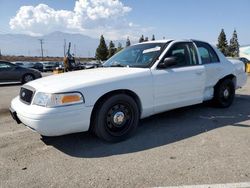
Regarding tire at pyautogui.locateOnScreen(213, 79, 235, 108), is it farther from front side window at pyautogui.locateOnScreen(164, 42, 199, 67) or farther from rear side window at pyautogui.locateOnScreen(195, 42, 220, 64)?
front side window at pyautogui.locateOnScreen(164, 42, 199, 67)

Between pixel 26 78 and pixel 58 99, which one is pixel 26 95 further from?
pixel 26 78

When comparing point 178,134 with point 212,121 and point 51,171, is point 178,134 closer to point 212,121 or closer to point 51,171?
point 212,121

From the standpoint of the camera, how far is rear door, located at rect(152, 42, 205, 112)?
16.8 ft

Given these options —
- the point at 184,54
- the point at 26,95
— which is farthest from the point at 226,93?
the point at 26,95

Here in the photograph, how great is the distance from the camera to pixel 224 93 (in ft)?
22.1

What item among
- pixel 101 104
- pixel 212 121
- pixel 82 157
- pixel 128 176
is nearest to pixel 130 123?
pixel 101 104

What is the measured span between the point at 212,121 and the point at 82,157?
2770 mm

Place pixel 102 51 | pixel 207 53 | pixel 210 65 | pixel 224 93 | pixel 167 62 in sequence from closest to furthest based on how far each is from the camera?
pixel 167 62 → pixel 210 65 → pixel 207 53 → pixel 224 93 → pixel 102 51

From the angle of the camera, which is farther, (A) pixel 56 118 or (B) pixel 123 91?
(B) pixel 123 91

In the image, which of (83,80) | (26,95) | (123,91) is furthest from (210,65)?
(26,95)

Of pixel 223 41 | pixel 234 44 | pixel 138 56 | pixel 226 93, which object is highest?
pixel 223 41

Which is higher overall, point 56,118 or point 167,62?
point 167,62

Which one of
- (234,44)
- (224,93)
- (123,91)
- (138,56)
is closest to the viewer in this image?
(123,91)

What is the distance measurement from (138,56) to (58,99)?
204 centimetres
